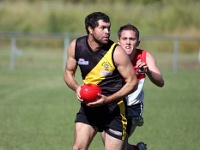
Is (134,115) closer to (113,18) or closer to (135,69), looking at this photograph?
(135,69)

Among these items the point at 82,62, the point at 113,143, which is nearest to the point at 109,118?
the point at 113,143

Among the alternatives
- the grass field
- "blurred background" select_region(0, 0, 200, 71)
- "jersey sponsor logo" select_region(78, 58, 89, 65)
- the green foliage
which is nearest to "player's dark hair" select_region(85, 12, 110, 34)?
"jersey sponsor logo" select_region(78, 58, 89, 65)

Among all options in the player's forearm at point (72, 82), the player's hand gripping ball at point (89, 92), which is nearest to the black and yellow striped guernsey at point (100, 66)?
the player's forearm at point (72, 82)

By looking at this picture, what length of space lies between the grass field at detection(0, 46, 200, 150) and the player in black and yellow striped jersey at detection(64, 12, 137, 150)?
296 centimetres

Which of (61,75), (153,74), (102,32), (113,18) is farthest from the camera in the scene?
(113,18)

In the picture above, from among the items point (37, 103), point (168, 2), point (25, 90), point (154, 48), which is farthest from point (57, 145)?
point (168, 2)

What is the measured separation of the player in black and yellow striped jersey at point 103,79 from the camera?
278 inches

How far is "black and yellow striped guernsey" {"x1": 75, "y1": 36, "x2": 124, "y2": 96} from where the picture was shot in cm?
710

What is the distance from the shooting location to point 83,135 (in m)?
7.25

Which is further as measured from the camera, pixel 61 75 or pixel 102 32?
pixel 61 75

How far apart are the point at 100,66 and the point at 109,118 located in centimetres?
64

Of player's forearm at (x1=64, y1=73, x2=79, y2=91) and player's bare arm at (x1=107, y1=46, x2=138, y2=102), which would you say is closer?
player's bare arm at (x1=107, y1=46, x2=138, y2=102)

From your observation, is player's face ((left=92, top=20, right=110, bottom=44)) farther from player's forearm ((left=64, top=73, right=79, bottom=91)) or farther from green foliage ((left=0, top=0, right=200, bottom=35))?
green foliage ((left=0, top=0, right=200, bottom=35))

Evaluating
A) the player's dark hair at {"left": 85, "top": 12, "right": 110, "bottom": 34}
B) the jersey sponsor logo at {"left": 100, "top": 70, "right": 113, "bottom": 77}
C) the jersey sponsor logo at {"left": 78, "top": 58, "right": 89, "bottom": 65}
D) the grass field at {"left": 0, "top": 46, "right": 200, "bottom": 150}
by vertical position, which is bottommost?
the grass field at {"left": 0, "top": 46, "right": 200, "bottom": 150}
